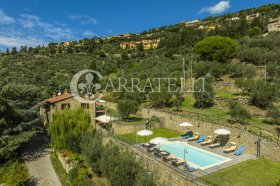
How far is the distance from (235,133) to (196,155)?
372 cm

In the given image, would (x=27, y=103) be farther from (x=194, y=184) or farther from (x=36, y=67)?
(x=36, y=67)

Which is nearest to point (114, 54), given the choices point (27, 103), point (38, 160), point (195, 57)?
point (195, 57)

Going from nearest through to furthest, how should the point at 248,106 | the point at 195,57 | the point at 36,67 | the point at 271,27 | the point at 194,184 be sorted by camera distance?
the point at 194,184 → the point at 248,106 → the point at 195,57 → the point at 36,67 → the point at 271,27

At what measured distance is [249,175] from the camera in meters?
14.1

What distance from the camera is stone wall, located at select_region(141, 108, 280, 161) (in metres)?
16.1

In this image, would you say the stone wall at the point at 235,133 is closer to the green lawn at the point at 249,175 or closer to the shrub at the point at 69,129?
the green lawn at the point at 249,175

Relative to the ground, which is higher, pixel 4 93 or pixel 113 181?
pixel 4 93

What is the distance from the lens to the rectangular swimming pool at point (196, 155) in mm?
16047

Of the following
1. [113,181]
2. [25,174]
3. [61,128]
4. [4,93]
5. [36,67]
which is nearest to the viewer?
[113,181]

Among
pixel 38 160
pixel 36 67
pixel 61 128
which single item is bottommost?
pixel 38 160

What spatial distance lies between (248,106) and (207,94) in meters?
4.46

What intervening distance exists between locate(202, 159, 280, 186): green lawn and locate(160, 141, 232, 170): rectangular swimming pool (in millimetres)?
1252

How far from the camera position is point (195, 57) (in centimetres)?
5184

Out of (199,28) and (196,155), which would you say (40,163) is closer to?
(196,155)
